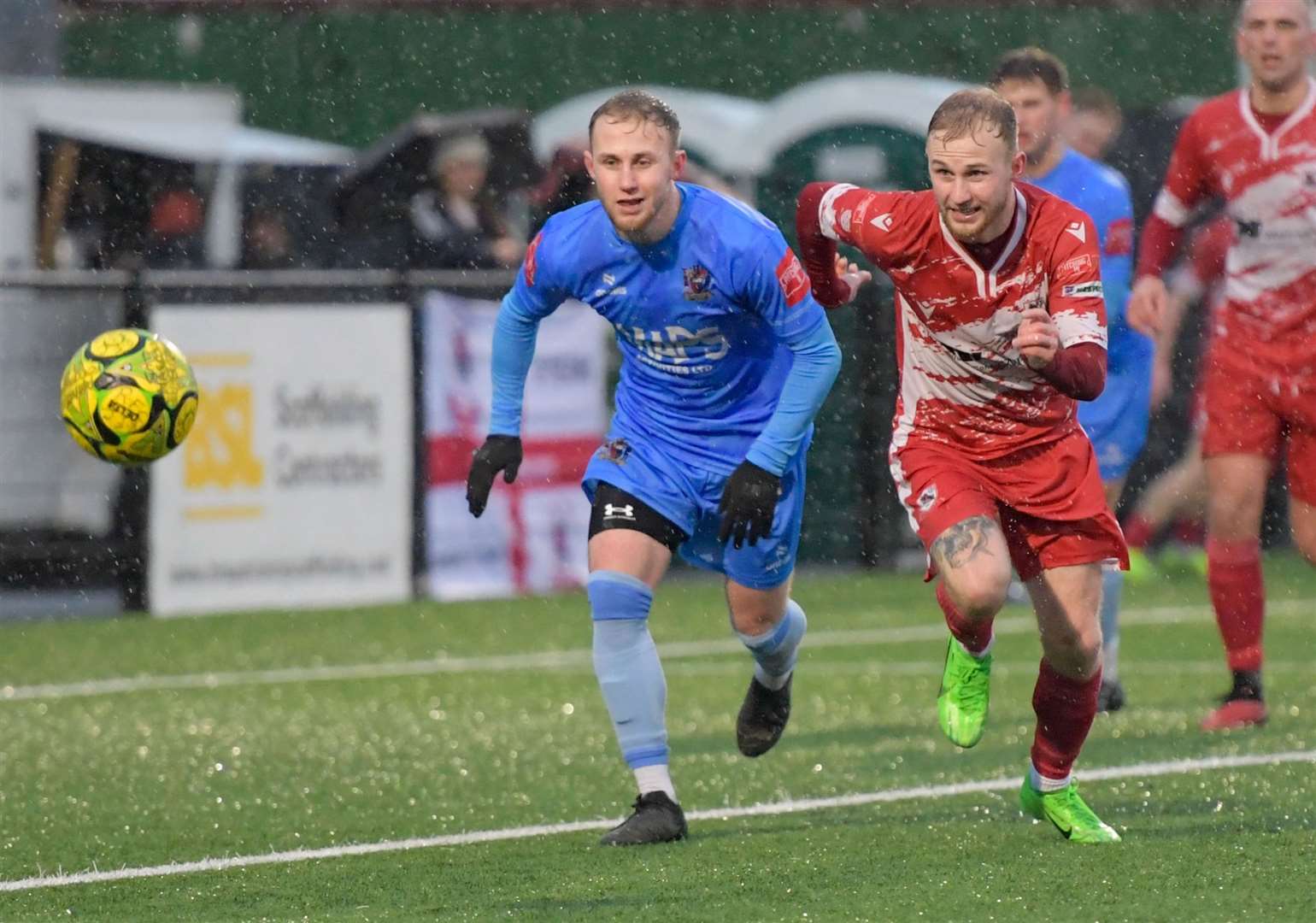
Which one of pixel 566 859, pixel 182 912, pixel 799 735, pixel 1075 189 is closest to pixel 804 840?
pixel 566 859

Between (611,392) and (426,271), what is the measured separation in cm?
134

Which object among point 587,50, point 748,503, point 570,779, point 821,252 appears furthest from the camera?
point 587,50

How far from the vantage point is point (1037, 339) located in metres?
5.70

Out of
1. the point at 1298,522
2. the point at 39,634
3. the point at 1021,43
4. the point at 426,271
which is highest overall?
the point at 1021,43

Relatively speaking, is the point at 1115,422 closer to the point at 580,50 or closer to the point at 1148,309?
the point at 1148,309

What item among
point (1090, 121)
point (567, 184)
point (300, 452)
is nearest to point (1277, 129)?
point (1090, 121)

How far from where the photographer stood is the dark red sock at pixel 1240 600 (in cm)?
870

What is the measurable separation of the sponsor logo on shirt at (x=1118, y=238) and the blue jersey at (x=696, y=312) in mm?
2314

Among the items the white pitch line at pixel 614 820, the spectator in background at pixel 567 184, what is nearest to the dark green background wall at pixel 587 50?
the spectator in background at pixel 567 184

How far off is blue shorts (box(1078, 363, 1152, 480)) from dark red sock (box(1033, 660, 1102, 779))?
9.03 feet

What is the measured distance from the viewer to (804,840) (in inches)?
257

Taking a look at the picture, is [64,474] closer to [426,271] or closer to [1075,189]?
[426,271]

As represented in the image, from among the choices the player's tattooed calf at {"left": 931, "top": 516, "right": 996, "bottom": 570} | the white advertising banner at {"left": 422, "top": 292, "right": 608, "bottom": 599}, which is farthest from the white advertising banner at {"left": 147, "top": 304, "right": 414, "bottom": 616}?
the player's tattooed calf at {"left": 931, "top": 516, "right": 996, "bottom": 570}

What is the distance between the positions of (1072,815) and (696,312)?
5.64 ft
